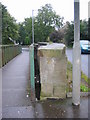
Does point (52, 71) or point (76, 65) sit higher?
point (76, 65)

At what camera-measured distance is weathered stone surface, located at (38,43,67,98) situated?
4.37 m

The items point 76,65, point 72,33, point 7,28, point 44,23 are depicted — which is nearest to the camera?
point 76,65

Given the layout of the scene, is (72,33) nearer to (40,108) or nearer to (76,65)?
(76,65)

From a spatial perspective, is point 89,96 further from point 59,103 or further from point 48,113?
point 48,113

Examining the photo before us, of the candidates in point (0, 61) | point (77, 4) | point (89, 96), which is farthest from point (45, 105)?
point (0, 61)

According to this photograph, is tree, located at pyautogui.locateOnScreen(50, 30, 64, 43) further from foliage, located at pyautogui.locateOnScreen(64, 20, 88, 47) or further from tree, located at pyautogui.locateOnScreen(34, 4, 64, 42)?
tree, located at pyautogui.locateOnScreen(34, 4, 64, 42)

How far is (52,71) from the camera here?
14.5ft

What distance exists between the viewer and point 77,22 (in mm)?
4039

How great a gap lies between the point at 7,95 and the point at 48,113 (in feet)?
5.21

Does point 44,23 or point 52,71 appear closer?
point 52,71

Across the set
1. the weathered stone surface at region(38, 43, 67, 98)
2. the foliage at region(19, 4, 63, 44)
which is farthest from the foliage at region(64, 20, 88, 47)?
the weathered stone surface at region(38, 43, 67, 98)

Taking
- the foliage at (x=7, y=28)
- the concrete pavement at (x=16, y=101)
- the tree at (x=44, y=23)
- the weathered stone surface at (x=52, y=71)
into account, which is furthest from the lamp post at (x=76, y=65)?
the tree at (x=44, y=23)

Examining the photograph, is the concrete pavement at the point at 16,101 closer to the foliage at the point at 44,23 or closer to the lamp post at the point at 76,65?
the lamp post at the point at 76,65

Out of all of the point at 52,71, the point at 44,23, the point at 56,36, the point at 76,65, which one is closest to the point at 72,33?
the point at 56,36
